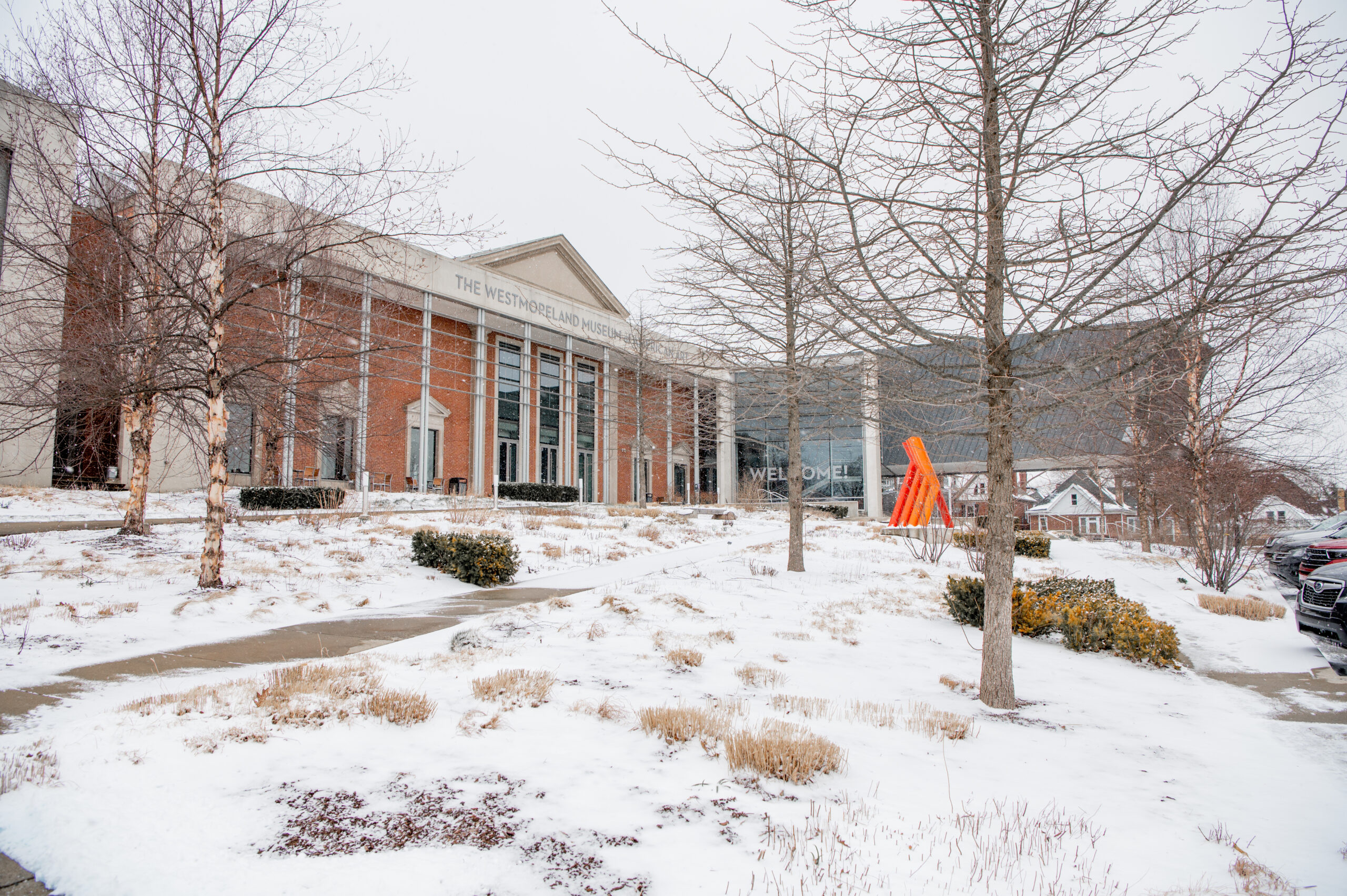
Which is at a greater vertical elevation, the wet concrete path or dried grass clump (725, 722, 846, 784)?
the wet concrete path

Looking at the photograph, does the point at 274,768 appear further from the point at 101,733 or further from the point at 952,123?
the point at 952,123

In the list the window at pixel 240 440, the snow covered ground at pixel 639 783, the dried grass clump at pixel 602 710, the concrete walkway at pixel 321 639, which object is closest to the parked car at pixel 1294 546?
the snow covered ground at pixel 639 783

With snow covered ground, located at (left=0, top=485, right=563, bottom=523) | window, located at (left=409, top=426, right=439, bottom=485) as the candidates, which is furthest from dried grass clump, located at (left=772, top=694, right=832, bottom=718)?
window, located at (left=409, top=426, right=439, bottom=485)

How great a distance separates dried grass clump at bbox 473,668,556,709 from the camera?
15.5 ft

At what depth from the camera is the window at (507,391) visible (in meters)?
31.2

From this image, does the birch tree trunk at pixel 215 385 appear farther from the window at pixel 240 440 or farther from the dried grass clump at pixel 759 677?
the window at pixel 240 440

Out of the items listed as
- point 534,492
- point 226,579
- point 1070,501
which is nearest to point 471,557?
point 226,579

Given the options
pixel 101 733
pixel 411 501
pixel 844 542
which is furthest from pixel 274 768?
pixel 411 501

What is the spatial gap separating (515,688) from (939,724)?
306cm

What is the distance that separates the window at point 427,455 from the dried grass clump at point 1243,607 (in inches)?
939

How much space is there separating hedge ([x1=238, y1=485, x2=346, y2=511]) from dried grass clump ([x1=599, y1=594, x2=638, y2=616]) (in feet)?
39.7

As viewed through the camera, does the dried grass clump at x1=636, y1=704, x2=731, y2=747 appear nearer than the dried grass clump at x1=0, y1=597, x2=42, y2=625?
Yes

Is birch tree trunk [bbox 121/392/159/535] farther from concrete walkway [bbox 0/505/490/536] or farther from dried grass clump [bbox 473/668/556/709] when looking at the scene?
dried grass clump [bbox 473/668/556/709]

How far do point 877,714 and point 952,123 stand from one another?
453 centimetres
